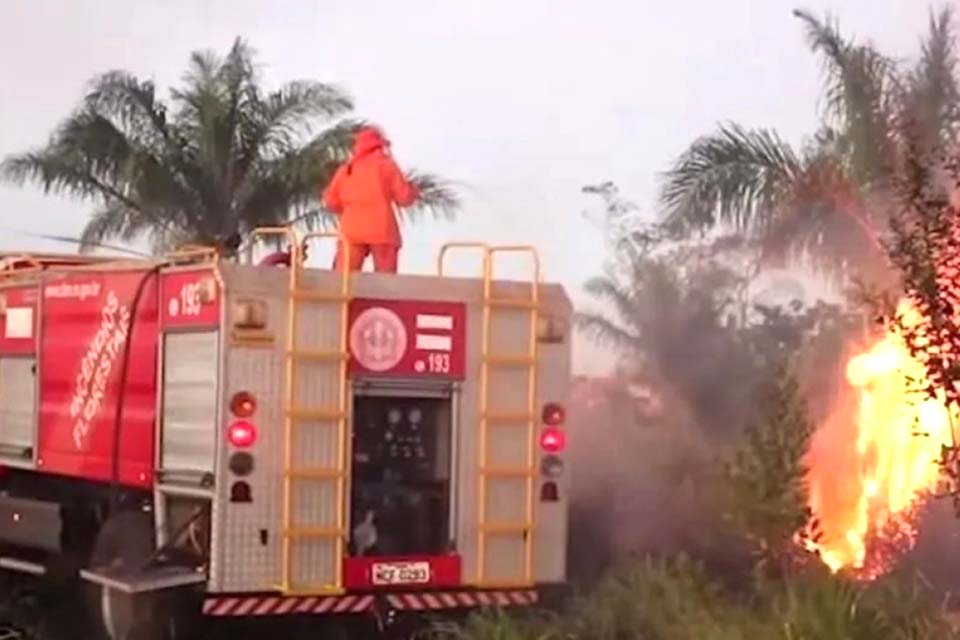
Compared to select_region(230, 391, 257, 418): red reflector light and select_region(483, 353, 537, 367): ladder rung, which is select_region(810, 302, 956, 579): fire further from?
select_region(230, 391, 257, 418): red reflector light

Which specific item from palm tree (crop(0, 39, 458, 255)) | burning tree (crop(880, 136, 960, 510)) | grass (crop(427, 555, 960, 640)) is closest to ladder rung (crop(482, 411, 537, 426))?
grass (crop(427, 555, 960, 640))

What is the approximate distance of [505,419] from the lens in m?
12.3

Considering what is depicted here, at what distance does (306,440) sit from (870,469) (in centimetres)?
598

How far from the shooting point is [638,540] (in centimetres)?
1473

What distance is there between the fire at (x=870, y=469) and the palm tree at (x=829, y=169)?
5.74 ft

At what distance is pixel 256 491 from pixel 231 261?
1.37 meters

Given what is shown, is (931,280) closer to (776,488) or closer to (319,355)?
(776,488)

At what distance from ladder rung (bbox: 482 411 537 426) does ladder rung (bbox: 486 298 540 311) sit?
67cm

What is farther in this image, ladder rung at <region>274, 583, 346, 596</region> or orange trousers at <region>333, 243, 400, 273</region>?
orange trousers at <region>333, 243, 400, 273</region>

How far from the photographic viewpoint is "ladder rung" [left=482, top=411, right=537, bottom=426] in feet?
40.1

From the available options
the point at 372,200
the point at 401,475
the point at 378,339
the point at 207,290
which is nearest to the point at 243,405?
the point at 207,290

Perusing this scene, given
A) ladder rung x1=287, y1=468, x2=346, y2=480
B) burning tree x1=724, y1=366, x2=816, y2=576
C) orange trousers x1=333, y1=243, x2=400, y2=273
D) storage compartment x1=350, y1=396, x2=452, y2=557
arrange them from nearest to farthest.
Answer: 1. ladder rung x1=287, y1=468, x2=346, y2=480
2. storage compartment x1=350, y1=396, x2=452, y2=557
3. burning tree x1=724, y1=366, x2=816, y2=576
4. orange trousers x1=333, y1=243, x2=400, y2=273

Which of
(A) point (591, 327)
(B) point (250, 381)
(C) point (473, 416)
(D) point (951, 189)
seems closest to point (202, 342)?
(B) point (250, 381)

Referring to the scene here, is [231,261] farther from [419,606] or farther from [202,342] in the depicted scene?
[419,606]
